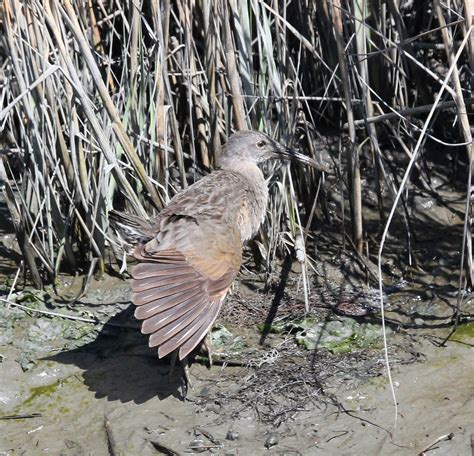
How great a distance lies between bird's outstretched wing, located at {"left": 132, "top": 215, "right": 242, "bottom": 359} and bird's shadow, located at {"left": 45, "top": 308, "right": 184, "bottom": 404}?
0.34m

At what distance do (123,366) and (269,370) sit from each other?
0.80 metres

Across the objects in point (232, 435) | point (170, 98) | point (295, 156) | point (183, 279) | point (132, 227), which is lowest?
point (232, 435)

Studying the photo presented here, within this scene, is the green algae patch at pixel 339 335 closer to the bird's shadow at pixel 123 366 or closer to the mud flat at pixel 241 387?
the mud flat at pixel 241 387

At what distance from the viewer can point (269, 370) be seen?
181 inches

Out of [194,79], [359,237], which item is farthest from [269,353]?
[194,79]

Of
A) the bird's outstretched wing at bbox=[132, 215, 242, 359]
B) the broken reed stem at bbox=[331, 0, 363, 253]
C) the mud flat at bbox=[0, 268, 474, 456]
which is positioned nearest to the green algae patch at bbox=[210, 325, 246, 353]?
the mud flat at bbox=[0, 268, 474, 456]

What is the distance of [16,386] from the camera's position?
187 inches

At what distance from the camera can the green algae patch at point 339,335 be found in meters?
4.75

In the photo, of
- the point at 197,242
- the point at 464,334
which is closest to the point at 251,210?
the point at 197,242

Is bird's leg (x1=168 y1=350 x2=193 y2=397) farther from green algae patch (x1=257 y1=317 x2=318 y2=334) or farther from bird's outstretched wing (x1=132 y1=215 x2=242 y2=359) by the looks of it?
green algae patch (x1=257 y1=317 x2=318 y2=334)

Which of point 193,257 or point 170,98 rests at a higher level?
point 170,98

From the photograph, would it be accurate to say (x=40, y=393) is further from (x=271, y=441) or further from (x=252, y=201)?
(x=252, y=201)

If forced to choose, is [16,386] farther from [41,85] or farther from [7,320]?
[41,85]

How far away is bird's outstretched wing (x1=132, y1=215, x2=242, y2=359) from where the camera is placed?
4219 mm
